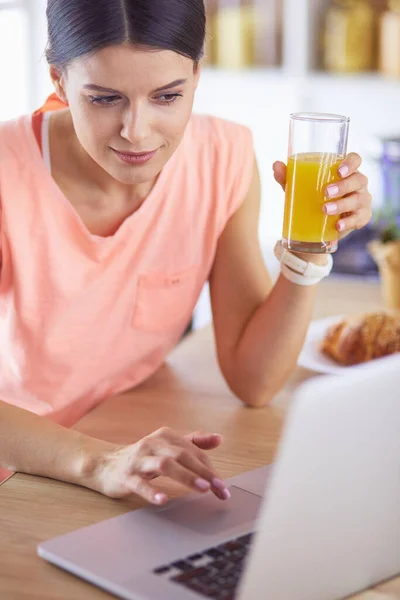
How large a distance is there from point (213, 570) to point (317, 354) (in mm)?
759

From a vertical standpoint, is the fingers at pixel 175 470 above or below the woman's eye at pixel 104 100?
below

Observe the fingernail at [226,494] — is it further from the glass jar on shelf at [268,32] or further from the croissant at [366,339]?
the glass jar on shelf at [268,32]

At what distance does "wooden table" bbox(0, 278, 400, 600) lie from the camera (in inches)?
36.3

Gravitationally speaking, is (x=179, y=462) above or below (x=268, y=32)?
below

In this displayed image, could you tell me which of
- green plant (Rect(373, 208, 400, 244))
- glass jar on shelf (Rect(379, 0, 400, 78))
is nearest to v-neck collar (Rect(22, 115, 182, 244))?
green plant (Rect(373, 208, 400, 244))

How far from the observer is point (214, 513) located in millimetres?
1036

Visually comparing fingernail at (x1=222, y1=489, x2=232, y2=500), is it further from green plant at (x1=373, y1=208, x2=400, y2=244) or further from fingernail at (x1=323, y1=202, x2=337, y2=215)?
green plant at (x1=373, y1=208, x2=400, y2=244)

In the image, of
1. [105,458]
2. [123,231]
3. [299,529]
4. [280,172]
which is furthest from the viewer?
[123,231]

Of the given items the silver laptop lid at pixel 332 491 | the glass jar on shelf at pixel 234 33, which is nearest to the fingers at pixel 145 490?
the silver laptop lid at pixel 332 491

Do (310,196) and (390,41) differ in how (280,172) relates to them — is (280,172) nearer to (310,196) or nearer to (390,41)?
(310,196)

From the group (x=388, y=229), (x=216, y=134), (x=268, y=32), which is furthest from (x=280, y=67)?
(x=216, y=134)

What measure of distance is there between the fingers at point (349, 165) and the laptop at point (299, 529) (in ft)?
1.57

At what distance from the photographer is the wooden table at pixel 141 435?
3.03 feet

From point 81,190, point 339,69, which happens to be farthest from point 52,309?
point 339,69
